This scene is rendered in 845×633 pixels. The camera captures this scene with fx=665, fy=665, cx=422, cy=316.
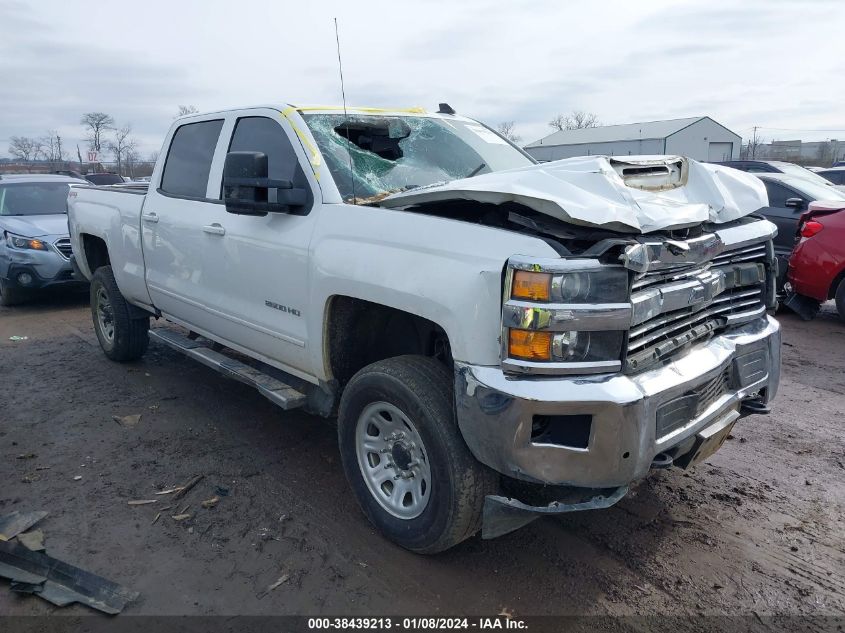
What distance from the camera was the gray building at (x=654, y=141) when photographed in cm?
4341

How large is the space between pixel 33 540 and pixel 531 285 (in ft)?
8.95

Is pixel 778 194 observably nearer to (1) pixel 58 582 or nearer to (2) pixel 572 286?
(2) pixel 572 286

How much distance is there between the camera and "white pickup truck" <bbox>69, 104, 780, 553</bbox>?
2521 millimetres

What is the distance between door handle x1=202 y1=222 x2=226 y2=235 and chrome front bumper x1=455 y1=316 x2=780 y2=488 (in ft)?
6.98

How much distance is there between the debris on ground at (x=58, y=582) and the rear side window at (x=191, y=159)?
8.11 feet

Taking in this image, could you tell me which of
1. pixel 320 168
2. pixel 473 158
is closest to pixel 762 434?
pixel 473 158

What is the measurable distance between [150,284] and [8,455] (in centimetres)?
155

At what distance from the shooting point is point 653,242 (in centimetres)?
266

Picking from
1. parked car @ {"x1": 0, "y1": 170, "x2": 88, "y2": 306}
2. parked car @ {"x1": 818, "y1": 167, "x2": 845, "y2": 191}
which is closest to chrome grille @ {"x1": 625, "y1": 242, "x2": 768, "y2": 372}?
parked car @ {"x1": 0, "y1": 170, "x2": 88, "y2": 306}

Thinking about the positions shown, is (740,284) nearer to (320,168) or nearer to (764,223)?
(764,223)

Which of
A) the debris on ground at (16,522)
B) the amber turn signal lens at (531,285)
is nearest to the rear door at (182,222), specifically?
the debris on ground at (16,522)

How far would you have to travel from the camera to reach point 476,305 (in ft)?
8.56

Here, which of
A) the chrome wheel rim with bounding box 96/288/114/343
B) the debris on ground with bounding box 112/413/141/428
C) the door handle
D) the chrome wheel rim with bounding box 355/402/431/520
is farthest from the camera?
the chrome wheel rim with bounding box 96/288/114/343

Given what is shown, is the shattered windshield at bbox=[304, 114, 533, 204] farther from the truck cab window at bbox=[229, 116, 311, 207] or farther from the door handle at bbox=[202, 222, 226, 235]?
the door handle at bbox=[202, 222, 226, 235]
